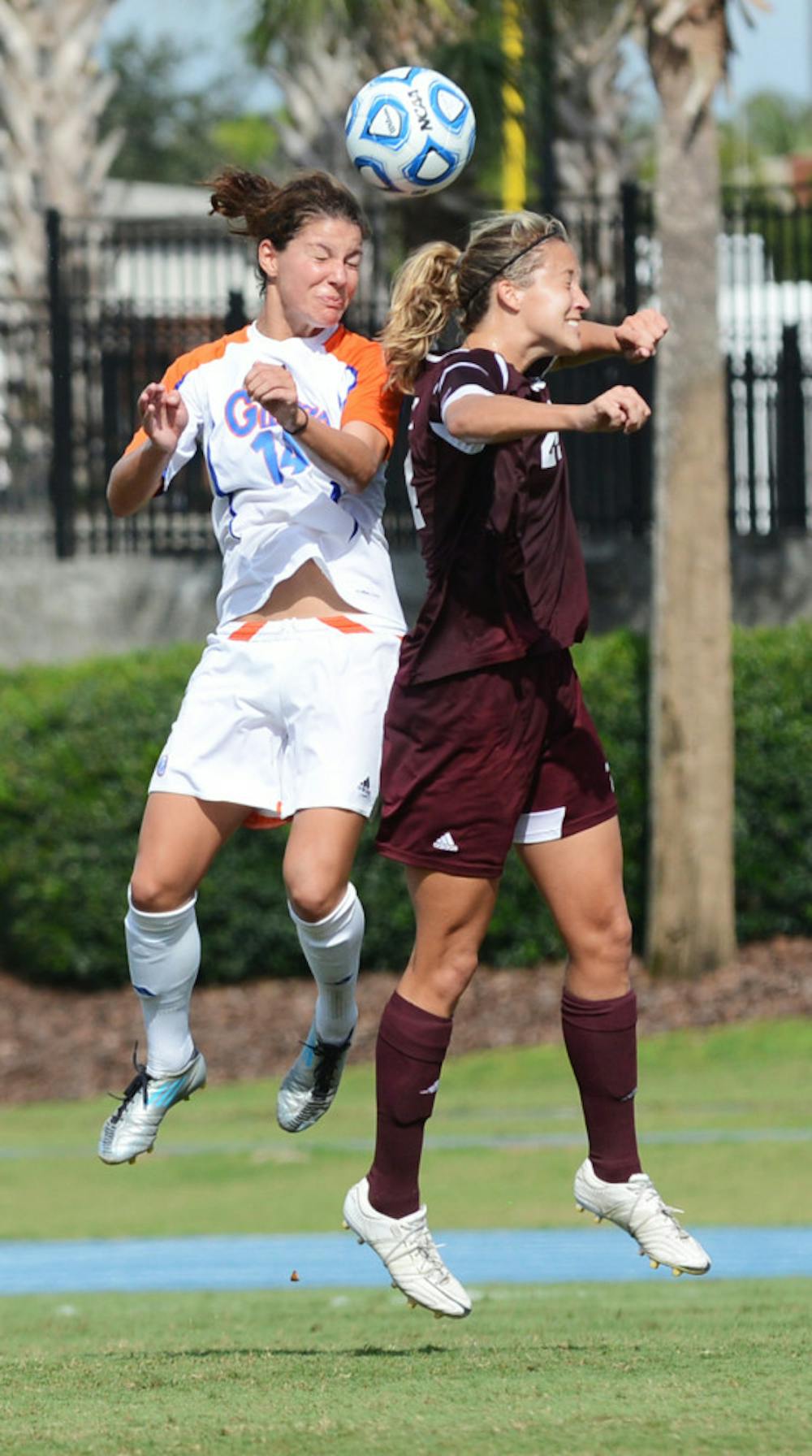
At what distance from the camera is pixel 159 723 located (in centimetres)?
1407

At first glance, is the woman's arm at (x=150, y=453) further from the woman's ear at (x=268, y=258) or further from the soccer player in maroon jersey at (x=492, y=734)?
the soccer player in maroon jersey at (x=492, y=734)

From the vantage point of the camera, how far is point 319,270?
5.84 meters

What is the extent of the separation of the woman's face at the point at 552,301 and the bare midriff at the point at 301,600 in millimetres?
834

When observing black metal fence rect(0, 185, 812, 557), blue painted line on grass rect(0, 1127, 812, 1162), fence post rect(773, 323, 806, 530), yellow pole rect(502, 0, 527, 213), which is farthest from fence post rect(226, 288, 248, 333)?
blue painted line on grass rect(0, 1127, 812, 1162)

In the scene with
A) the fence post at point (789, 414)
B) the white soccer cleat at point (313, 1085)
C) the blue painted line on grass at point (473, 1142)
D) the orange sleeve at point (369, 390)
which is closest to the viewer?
the orange sleeve at point (369, 390)

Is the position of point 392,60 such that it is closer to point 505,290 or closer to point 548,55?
point 548,55

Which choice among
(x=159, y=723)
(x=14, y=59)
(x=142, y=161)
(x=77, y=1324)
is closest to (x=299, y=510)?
(x=77, y=1324)

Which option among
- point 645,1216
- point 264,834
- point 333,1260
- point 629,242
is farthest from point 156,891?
point 629,242

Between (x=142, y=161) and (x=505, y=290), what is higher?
(x=142, y=161)

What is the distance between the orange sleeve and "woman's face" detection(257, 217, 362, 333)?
11 cm

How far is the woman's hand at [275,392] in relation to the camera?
530 cm

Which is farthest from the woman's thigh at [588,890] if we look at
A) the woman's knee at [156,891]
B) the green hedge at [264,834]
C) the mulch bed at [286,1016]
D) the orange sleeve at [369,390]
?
the green hedge at [264,834]

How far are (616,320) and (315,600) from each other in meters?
10.4

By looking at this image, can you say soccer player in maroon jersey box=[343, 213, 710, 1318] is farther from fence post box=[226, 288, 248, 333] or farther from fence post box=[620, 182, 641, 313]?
fence post box=[620, 182, 641, 313]
